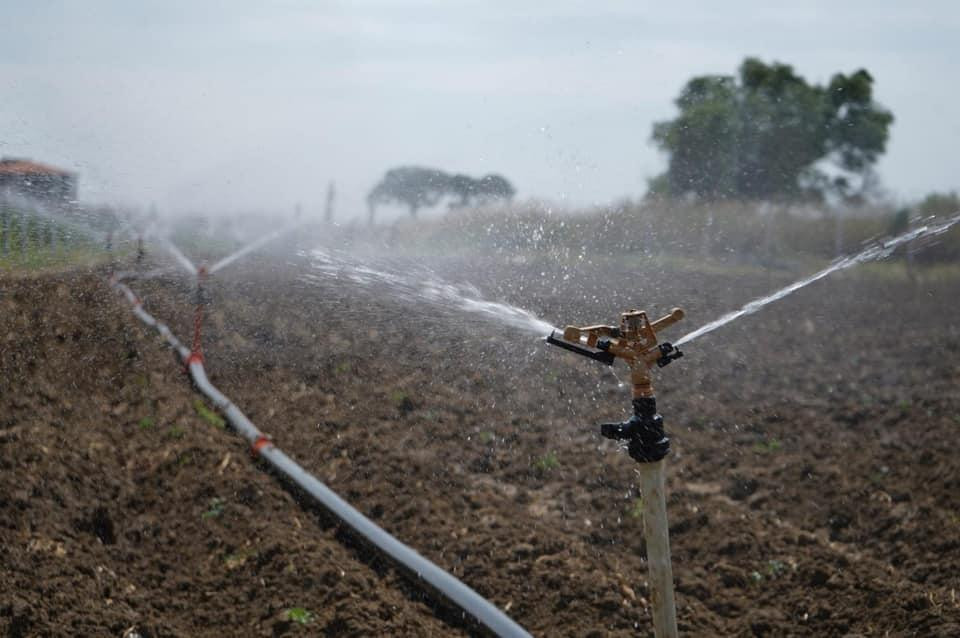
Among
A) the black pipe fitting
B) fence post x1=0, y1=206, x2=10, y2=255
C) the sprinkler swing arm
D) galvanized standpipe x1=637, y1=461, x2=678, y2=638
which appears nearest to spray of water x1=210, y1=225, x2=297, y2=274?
fence post x1=0, y1=206, x2=10, y2=255

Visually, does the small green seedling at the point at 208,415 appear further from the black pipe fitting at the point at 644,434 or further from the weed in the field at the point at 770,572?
the black pipe fitting at the point at 644,434

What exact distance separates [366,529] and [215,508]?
88 cm

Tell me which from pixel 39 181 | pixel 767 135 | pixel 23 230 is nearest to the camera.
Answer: pixel 39 181

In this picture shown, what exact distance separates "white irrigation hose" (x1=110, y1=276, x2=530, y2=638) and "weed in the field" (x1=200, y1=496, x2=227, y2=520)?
16.0 inches

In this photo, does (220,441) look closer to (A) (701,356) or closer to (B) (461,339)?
(B) (461,339)

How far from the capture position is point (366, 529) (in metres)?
4.89

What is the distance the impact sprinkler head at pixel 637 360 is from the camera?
246 centimetres

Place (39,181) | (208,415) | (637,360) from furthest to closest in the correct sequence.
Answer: (208,415)
(39,181)
(637,360)

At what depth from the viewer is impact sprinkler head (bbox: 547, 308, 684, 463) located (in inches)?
97.0

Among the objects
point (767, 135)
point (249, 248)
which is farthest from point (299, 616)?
point (767, 135)

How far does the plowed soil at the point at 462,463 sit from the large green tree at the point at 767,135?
Result: 967 mm

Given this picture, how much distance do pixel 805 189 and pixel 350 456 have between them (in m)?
4.32

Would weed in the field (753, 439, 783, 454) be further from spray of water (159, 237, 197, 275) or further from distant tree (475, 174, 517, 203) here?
spray of water (159, 237, 197, 275)

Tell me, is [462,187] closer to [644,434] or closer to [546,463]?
[546,463]
